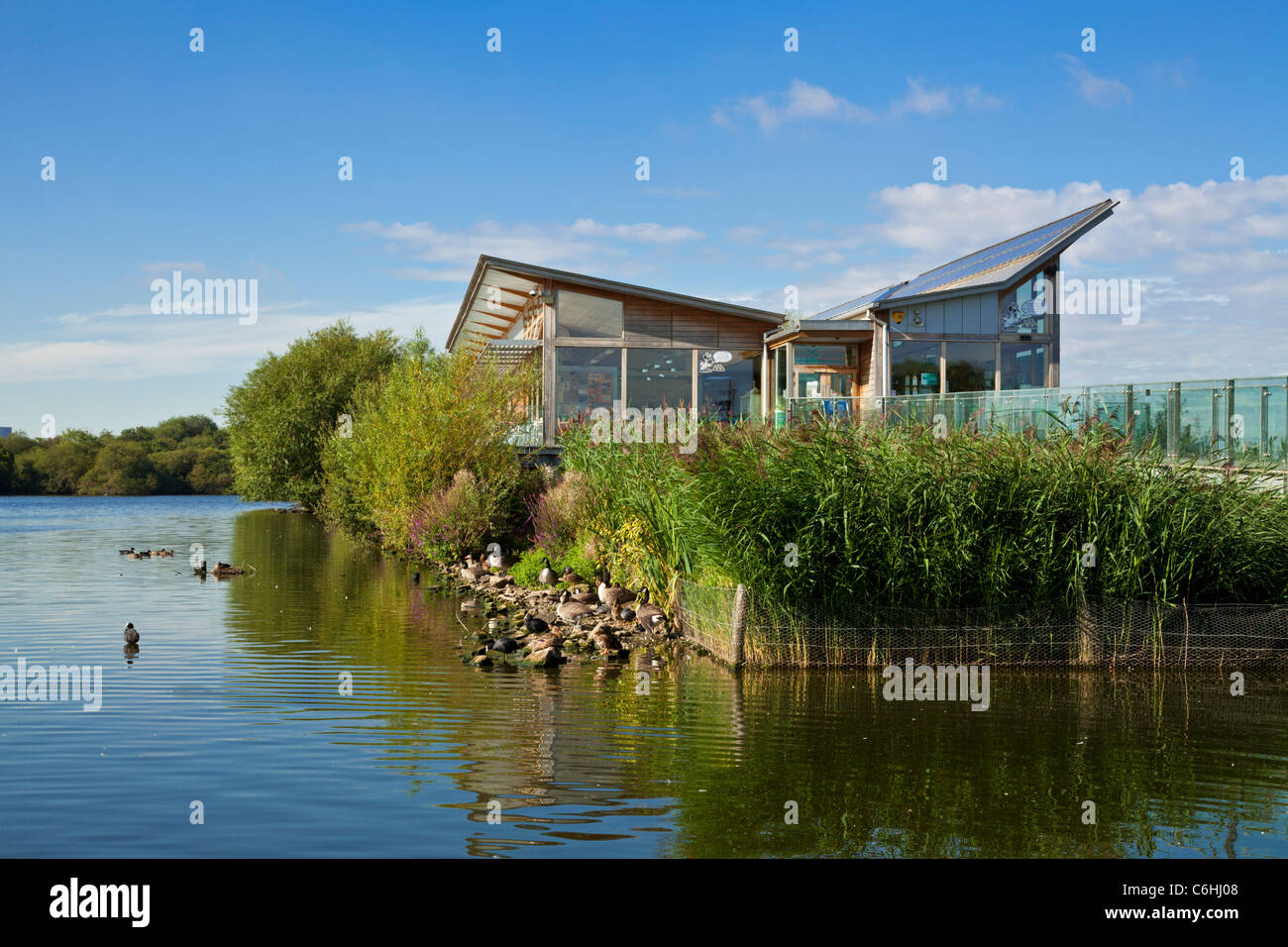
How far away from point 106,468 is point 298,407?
5139 cm

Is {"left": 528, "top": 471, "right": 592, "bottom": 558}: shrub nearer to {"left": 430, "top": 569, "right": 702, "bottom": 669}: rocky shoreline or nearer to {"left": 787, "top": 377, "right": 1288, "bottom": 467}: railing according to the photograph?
{"left": 430, "top": 569, "right": 702, "bottom": 669}: rocky shoreline

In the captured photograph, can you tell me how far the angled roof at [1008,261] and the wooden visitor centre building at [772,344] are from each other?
0.22 ft

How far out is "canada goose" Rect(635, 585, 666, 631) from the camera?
56.0ft

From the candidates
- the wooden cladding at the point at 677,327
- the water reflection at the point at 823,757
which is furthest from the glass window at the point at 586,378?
the water reflection at the point at 823,757

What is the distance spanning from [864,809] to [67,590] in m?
20.9

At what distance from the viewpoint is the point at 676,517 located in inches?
Answer: 645

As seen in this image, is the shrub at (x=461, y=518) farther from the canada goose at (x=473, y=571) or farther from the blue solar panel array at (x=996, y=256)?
the blue solar panel array at (x=996, y=256)

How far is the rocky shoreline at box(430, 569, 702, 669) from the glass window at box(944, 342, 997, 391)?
14.2 m

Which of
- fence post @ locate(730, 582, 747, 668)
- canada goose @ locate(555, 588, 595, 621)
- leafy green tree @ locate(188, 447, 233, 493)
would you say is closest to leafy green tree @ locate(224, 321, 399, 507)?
canada goose @ locate(555, 588, 595, 621)

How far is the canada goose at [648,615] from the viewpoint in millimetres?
17062

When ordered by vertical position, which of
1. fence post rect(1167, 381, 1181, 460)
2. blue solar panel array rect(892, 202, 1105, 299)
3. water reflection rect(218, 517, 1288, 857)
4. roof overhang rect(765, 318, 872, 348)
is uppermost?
blue solar panel array rect(892, 202, 1105, 299)
